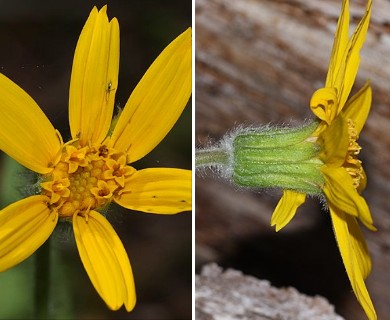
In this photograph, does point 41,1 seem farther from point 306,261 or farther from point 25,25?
point 306,261

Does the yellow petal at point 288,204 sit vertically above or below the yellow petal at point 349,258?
above

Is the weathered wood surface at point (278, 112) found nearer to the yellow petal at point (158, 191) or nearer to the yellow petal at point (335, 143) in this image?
the yellow petal at point (158, 191)

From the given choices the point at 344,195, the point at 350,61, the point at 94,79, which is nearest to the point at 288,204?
the point at 344,195

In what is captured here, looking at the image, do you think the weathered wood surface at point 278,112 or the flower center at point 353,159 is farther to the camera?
the weathered wood surface at point 278,112

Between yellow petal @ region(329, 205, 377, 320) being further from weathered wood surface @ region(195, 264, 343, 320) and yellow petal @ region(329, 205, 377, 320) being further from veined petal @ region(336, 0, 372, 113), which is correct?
weathered wood surface @ region(195, 264, 343, 320)

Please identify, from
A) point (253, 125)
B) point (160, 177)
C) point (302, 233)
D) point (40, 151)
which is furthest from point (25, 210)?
point (302, 233)

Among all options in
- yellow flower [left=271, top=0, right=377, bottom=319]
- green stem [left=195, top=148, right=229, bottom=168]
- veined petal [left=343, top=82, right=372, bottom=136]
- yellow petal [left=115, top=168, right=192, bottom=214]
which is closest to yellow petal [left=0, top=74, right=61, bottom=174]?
yellow petal [left=115, top=168, right=192, bottom=214]

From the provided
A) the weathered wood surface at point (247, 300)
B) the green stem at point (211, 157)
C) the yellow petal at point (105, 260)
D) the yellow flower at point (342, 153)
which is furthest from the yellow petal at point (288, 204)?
the weathered wood surface at point (247, 300)
